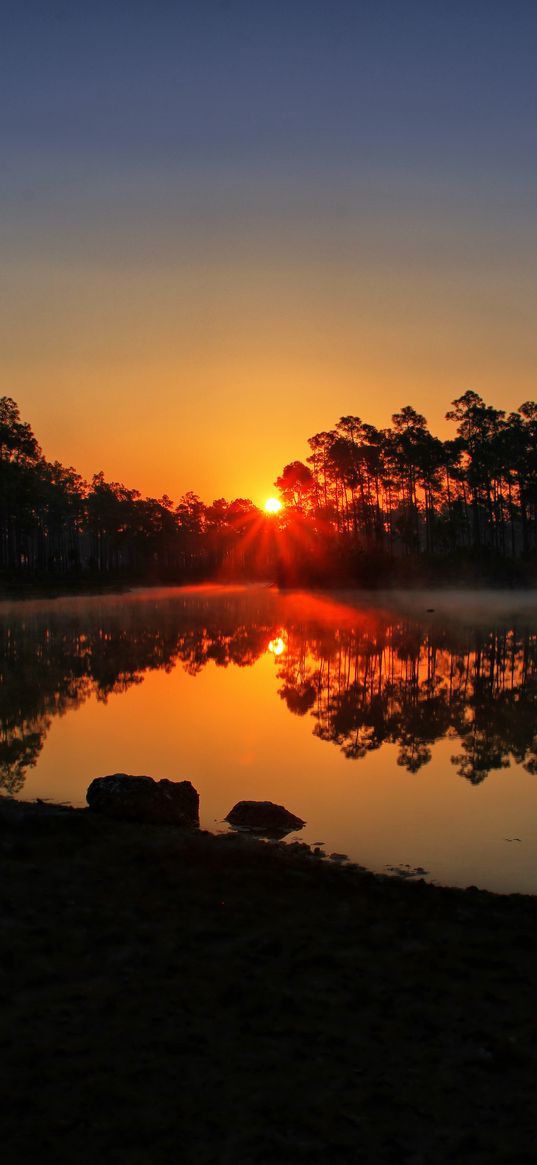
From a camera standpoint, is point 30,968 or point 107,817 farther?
point 107,817

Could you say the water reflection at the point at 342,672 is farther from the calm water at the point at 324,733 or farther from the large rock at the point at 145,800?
the large rock at the point at 145,800

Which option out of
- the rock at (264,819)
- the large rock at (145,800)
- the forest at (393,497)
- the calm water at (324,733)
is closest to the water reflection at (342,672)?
the calm water at (324,733)

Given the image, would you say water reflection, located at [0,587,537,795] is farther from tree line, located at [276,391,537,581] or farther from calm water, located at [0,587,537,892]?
tree line, located at [276,391,537,581]

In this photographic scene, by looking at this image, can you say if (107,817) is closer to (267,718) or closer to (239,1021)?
(239,1021)

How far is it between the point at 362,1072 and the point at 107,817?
6108 millimetres

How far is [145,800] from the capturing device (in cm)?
1043

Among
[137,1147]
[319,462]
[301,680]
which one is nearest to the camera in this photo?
[137,1147]

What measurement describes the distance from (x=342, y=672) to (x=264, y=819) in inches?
627

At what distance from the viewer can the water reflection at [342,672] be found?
1548cm

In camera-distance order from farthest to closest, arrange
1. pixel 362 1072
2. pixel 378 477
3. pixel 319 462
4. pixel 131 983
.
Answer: pixel 319 462 < pixel 378 477 < pixel 131 983 < pixel 362 1072

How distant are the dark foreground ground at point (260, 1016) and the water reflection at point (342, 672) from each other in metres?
5.39

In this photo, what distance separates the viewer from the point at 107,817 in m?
10.2

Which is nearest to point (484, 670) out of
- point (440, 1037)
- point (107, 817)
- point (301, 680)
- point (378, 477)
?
point (301, 680)

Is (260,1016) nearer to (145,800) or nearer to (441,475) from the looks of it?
(145,800)
